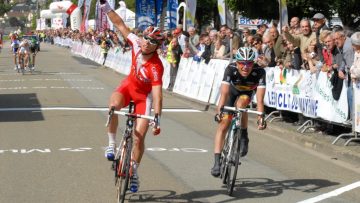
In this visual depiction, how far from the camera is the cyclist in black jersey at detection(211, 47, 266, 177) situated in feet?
29.5

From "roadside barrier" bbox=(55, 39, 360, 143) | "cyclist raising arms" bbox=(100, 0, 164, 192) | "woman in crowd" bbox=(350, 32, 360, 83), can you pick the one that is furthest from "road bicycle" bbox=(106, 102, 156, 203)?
"roadside barrier" bbox=(55, 39, 360, 143)

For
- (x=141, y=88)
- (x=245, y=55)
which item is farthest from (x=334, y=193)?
(x=141, y=88)

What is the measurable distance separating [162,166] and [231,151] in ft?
6.08

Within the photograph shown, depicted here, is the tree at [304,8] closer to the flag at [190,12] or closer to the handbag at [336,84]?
the flag at [190,12]

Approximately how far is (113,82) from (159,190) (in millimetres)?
20358

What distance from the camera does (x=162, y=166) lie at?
10516 millimetres

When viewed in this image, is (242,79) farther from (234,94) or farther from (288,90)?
(288,90)

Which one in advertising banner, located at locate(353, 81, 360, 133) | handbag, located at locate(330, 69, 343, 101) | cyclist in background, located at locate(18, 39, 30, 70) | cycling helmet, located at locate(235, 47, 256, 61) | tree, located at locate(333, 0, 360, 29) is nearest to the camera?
cycling helmet, located at locate(235, 47, 256, 61)

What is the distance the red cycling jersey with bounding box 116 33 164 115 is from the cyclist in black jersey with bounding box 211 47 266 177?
991 mm

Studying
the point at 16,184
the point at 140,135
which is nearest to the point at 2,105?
the point at 16,184

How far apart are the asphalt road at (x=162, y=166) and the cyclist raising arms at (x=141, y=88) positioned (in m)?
0.59

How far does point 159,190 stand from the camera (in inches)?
348

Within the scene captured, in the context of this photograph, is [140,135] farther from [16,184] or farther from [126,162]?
[16,184]

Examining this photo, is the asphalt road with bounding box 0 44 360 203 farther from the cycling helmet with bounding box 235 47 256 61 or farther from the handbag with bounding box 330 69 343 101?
the cycling helmet with bounding box 235 47 256 61
